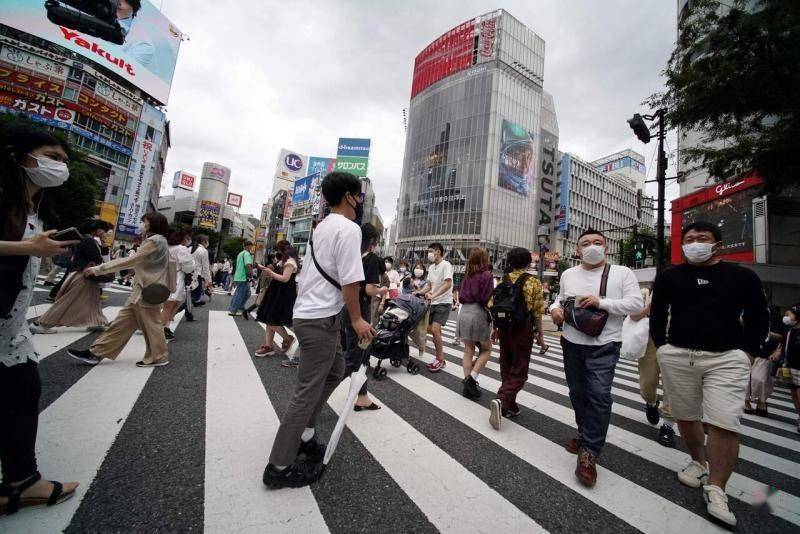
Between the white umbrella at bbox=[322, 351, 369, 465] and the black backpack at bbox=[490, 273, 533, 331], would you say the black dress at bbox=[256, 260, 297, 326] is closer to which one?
the black backpack at bbox=[490, 273, 533, 331]

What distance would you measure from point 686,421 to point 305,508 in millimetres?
2706

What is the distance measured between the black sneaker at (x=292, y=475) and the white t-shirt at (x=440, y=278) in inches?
150

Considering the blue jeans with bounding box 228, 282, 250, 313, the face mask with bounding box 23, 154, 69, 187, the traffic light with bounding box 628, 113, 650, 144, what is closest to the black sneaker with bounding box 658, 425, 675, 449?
the face mask with bounding box 23, 154, 69, 187

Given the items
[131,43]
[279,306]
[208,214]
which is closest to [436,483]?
[279,306]

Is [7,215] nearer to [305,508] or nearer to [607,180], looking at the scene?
[305,508]

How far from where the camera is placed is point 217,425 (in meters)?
2.54

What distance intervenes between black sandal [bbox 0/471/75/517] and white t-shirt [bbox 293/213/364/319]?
1.35 metres

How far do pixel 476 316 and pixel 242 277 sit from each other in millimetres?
6252

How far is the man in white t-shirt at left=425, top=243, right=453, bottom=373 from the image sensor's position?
5418 millimetres

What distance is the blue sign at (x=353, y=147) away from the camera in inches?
2196

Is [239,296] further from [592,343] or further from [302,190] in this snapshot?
[302,190]

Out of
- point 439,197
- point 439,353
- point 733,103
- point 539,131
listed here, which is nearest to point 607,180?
point 539,131

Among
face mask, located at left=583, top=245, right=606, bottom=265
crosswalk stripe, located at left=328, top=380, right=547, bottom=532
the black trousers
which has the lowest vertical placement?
crosswalk stripe, located at left=328, top=380, right=547, bottom=532

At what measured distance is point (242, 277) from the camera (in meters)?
8.02
